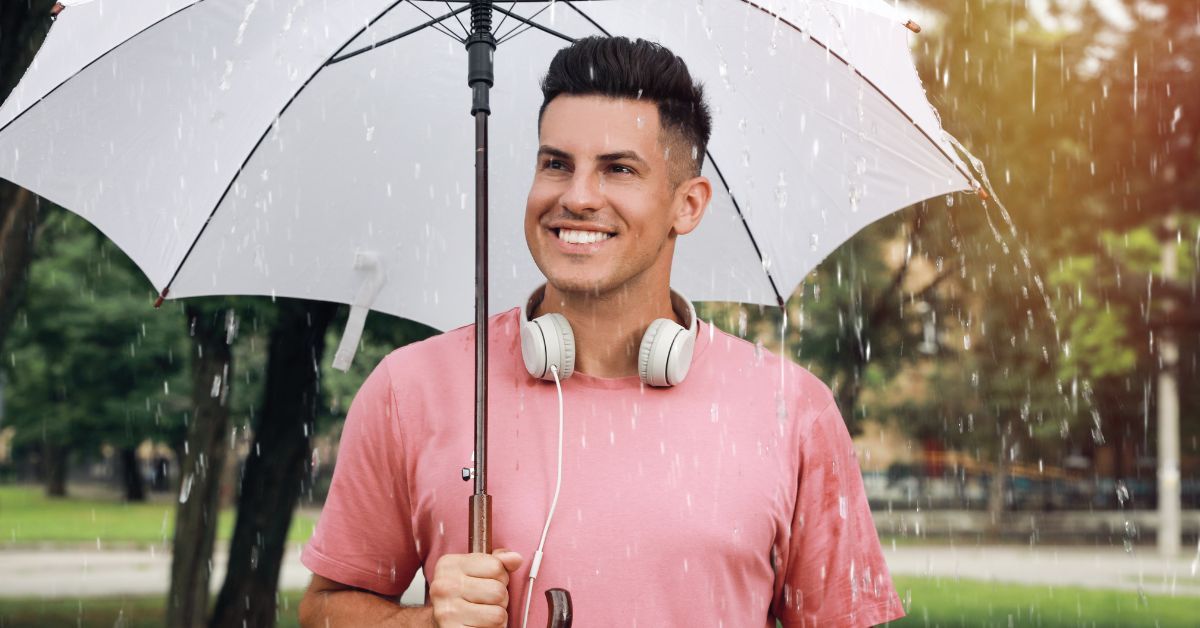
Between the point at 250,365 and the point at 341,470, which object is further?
the point at 250,365

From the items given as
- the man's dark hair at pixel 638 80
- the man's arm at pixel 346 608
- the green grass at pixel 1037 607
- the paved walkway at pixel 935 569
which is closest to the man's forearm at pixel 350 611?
the man's arm at pixel 346 608

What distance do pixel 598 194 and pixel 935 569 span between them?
809 inches

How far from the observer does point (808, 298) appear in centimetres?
2616

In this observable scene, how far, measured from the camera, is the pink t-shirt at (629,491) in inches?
120

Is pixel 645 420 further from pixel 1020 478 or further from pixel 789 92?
pixel 1020 478

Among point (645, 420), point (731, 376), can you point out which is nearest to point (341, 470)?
point (645, 420)

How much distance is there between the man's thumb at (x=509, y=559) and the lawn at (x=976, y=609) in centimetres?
1243

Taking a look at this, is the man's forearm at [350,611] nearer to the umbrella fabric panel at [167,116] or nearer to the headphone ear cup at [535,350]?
the headphone ear cup at [535,350]

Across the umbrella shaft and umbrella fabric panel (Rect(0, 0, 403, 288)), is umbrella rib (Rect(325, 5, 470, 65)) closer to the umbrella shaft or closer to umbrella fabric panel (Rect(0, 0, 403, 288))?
umbrella fabric panel (Rect(0, 0, 403, 288))

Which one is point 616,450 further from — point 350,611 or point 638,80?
point 638,80

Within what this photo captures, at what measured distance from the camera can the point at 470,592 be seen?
2.81m

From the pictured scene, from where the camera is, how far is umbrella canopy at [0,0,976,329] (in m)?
3.65

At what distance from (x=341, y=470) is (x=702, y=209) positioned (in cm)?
110

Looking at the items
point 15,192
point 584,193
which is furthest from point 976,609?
point 584,193
